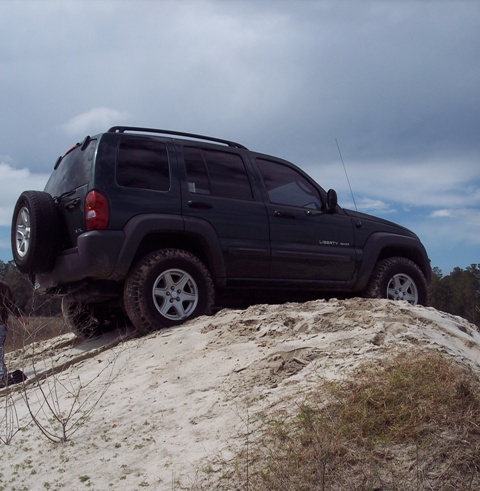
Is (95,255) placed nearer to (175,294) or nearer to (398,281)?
(175,294)

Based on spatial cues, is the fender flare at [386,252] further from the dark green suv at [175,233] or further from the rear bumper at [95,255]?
the rear bumper at [95,255]

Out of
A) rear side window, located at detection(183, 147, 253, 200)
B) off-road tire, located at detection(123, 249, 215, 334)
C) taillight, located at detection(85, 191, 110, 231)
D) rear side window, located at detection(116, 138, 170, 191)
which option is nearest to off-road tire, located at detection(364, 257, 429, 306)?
rear side window, located at detection(183, 147, 253, 200)

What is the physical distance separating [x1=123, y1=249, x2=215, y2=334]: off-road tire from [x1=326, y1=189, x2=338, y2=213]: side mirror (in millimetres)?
1925

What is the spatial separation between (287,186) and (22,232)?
2998 mm

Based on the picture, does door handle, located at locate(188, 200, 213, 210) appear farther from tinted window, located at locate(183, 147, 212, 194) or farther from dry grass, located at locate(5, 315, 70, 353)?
dry grass, located at locate(5, 315, 70, 353)

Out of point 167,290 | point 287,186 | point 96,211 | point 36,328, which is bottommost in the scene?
point 36,328

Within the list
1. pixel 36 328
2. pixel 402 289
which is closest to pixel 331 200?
pixel 402 289

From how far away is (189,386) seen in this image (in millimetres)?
4875

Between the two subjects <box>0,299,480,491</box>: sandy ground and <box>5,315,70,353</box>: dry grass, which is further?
<box>5,315,70,353</box>: dry grass

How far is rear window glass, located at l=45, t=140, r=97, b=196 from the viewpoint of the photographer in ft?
21.5

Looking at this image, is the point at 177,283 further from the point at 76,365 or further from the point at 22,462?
the point at 22,462

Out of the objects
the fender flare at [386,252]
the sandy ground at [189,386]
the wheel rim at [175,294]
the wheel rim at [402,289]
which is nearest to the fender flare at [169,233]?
the wheel rim at [175,294]

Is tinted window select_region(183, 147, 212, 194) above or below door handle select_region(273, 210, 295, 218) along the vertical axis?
above

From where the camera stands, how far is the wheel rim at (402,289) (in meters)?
8.20
